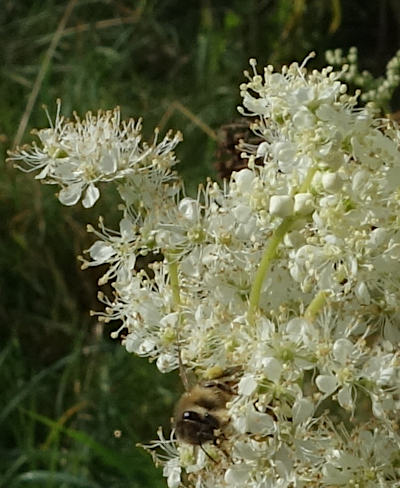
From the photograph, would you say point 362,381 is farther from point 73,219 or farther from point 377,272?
point 73,219

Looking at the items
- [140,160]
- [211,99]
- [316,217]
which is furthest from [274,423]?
[211,99]

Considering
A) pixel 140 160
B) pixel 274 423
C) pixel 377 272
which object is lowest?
pixel 274 423

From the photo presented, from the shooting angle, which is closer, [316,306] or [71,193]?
[316,306]

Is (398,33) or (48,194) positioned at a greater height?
(398,33)

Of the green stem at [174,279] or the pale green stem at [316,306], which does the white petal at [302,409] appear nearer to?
the pale green stem at [316,306]

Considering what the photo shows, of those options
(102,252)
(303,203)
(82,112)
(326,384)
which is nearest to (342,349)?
(326,384)

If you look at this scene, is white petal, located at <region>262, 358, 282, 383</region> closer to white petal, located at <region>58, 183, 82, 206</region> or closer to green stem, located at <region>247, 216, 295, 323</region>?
green stem, located at <region>247, 216, 295, 323</region>

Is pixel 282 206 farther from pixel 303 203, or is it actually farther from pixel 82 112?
pixel 82 112

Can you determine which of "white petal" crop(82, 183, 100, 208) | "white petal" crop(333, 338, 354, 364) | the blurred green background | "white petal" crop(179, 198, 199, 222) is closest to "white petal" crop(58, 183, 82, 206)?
Result: "white petal" crop(82, 183, 100, 208)
